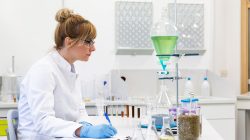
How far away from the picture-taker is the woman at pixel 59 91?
64.6 inches

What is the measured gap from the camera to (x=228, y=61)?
4.07m

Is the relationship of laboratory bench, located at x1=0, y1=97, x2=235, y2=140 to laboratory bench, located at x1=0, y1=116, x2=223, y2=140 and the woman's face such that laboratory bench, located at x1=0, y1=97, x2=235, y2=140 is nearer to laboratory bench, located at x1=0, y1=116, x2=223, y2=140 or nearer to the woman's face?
laboratory bench, located at x1=0, y1=116, x2=223, y2=140

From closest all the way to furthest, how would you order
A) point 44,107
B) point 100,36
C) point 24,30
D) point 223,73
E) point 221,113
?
point 44,107 → point 221,113 → point 24,30 → point 100,36 → point 223,73

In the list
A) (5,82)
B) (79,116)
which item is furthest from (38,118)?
(5,82)

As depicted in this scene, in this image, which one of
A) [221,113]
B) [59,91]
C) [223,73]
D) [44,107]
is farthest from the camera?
[223,73]

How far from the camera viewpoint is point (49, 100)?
1.69m

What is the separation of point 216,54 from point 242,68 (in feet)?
1.11

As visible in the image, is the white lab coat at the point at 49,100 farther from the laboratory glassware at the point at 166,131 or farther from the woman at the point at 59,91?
the laboratory glassware at the point at 166,131

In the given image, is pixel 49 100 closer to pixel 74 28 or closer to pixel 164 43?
pixel 74 28

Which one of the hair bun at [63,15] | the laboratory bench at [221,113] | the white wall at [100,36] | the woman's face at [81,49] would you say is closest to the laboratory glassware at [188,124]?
the woman's face at [81,49]

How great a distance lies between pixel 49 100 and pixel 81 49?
0.38 m

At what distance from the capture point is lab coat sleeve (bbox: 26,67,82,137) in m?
1.64

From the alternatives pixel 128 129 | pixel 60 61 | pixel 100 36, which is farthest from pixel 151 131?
pixel 100 36

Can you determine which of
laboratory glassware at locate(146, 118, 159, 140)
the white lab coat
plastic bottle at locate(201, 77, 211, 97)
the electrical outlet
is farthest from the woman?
the electrical outlet
